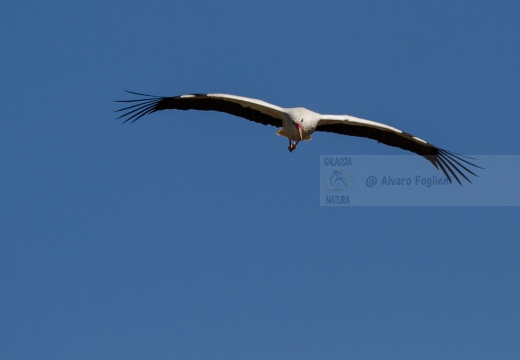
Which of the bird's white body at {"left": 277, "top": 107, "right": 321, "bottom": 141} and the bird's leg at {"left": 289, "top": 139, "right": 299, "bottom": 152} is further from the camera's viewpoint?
the bird's leg at {"left": 289, "top": 139, "right": 299, "bottom": 152}

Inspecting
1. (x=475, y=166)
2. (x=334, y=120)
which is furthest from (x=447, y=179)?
(x=334, y=120)

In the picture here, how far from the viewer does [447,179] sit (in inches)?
762

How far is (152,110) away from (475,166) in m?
6.73

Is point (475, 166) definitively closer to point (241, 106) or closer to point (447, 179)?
point (447, 179)

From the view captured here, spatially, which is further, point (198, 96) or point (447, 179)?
point (447, 179)

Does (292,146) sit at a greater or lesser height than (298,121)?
lesser

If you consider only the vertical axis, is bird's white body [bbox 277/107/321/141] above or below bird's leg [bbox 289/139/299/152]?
above

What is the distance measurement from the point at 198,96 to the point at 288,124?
188 cm

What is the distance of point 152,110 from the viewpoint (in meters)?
18.6

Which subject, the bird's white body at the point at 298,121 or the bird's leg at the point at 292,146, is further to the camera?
the bird's leg at the point at 292,146

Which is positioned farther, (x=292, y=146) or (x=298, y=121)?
(x=292, y=146)

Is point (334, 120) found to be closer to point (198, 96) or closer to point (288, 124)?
point (288, 124)

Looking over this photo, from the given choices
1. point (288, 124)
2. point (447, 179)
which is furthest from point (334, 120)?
point (447, 179)

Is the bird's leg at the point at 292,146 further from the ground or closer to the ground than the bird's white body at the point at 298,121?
closer to the ground
